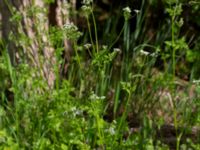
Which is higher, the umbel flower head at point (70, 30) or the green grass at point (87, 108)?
the umbel flower head at point (70, 30)

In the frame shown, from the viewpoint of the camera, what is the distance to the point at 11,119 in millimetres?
3494

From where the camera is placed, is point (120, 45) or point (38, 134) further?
point (120, 45)

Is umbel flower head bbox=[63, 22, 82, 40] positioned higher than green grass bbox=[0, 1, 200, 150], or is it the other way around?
umbel flower head bbox=[63, 22, 82, 40]

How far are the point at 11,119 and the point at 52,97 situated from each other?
54 centimetres

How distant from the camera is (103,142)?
107 inches

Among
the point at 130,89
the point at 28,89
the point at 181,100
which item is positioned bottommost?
Answer: the point at 181,100

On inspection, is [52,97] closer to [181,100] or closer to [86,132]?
[86,132]

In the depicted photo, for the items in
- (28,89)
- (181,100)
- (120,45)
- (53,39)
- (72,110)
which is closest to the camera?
(72,110)

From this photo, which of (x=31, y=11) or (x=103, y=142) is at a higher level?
(x=31, y=11)

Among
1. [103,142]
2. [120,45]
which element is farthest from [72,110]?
[120,45]

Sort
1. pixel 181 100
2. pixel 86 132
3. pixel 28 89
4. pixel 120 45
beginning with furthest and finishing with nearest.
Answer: pixel 120 45 → pixel 181 100 → pixel 28 89 → pixel 86 132

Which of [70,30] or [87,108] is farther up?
[70,30]

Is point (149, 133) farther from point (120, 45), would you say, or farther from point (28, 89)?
point (120, 45)

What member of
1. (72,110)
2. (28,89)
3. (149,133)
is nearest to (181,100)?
(149,133)
